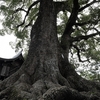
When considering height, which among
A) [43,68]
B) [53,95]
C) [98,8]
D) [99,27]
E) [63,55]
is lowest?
[53,95]

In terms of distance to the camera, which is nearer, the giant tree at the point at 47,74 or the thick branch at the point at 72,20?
the giant tree at the point at 47,74

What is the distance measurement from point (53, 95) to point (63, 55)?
407cm

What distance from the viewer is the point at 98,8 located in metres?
9.13

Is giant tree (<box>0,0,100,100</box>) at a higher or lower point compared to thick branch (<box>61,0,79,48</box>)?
lower

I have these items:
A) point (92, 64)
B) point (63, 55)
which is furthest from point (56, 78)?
point (92, 64)

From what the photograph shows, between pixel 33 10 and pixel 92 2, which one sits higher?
pixel 33 10

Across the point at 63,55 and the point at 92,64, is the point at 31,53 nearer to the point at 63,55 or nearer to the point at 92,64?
the point at 63,55

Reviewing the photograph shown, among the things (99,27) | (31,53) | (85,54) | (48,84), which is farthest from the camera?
(85,54)

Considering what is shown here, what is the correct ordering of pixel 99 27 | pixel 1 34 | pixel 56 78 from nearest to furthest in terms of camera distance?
pixel 56 78 → pixel 99 27 → pixel 1 34

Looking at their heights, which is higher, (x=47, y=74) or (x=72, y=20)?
(x=72, y=20)

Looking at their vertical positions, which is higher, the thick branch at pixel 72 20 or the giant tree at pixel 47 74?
the thick branch at pixel 72 20

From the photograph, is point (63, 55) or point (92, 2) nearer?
point (63, 55)

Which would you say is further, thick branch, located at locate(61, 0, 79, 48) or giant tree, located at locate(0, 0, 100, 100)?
thick branch, located at locate(61, 0, 79, 48)

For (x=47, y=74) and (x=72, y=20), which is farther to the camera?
(x=72, y=20)
